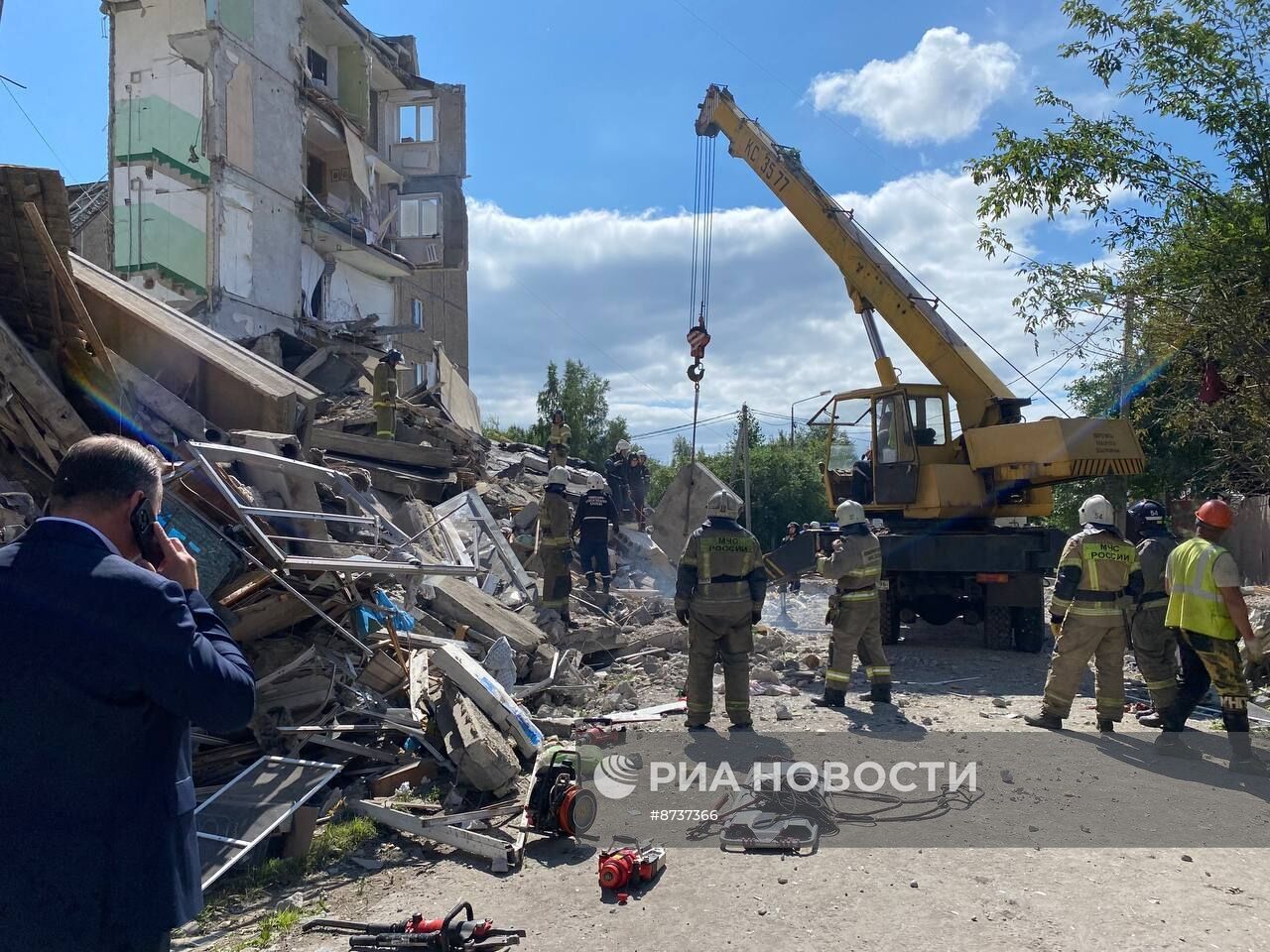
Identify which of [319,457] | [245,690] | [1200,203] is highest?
[1200,203]

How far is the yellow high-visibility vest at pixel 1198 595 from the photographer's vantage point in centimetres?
590

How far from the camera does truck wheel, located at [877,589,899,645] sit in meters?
10.5

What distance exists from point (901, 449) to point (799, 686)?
11.3 ft

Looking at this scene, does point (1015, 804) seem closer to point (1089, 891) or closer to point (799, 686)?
point (1089, 891)

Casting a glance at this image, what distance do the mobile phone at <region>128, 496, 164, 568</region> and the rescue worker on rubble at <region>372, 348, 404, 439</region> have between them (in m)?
11.4

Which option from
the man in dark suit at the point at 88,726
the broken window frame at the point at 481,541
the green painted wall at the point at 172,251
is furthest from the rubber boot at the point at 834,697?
the green painted wall at the point at 172,251

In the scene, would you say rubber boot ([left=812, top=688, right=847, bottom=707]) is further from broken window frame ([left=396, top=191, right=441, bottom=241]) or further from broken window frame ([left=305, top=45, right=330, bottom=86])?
broken window frame ([left=396, top=191, right=441, bottom=241])

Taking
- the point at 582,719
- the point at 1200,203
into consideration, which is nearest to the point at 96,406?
the point at 582,719

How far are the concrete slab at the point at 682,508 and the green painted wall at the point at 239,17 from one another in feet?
42.1

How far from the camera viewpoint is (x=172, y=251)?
1752 cm

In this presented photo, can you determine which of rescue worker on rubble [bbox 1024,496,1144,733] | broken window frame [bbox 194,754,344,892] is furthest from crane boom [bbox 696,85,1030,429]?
broken window frame [bbox 194,754,344,892]

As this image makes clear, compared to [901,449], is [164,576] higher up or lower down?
lower down

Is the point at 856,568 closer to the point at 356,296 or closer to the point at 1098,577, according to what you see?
the point at 1098,577

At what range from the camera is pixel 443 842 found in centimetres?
466
